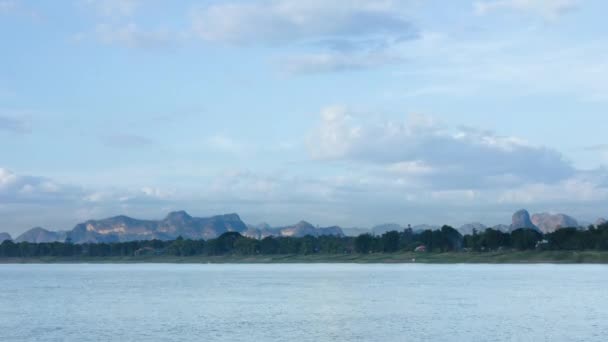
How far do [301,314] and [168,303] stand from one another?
87.4ft

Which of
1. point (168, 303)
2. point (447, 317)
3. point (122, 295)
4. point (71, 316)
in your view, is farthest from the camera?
point (122, 295)

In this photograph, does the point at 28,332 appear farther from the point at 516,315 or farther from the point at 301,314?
the point at 516,315

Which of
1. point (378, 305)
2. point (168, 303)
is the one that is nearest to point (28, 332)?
point (168, 303)

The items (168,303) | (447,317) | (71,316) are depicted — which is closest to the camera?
(447,317)

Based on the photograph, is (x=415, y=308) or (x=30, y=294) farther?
(x=30, y=294)

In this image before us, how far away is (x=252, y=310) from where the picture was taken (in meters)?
96.9

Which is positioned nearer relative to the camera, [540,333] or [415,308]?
[540,333]

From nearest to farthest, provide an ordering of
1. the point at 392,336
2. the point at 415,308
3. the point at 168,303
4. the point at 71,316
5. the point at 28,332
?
the point at 392,336, the point at 28,332, the point at 71,316, the point at 415,308, the point at 168,303

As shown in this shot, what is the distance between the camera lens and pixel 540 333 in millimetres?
71625

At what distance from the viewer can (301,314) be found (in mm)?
90812

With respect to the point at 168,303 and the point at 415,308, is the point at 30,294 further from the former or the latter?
the point at 415,308

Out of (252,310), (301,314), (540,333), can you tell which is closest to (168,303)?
(252,310)

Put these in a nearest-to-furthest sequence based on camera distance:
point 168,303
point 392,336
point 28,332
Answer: point 392,336, point 28,332, point 168,303

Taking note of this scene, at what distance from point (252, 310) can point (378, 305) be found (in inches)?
644
